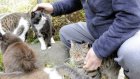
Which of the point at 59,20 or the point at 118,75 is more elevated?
the point at 59,20

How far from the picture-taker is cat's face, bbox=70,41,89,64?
11.9ft

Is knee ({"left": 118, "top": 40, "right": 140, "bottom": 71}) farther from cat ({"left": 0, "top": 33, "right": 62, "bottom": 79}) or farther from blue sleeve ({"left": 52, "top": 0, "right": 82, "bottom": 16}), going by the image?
blue sleeve ({"left": 52, "top": 0, "right": 82, "bottom": 16})

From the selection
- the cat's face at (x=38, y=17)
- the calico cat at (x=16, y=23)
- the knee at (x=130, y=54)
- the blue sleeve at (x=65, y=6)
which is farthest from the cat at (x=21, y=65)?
the calico cat at (x=16, y=23)

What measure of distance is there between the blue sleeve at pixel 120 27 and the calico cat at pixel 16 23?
1.52 meters

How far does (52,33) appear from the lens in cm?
470

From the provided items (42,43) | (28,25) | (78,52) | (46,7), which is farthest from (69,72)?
(28,25)

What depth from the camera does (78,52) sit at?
3691mm

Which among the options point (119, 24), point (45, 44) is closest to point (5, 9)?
point (45, 44)

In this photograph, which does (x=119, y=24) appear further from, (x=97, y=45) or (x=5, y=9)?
(x=5, y=9)

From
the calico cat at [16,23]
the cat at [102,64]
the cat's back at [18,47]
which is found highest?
the calico cat at [16,23]

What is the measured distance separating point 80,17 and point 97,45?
1.71 meters

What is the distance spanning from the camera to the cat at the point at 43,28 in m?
4.32

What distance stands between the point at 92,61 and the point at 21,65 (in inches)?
22.1

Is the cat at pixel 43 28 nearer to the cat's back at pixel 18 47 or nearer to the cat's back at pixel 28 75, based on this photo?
the cat's back at pixel 18 47
